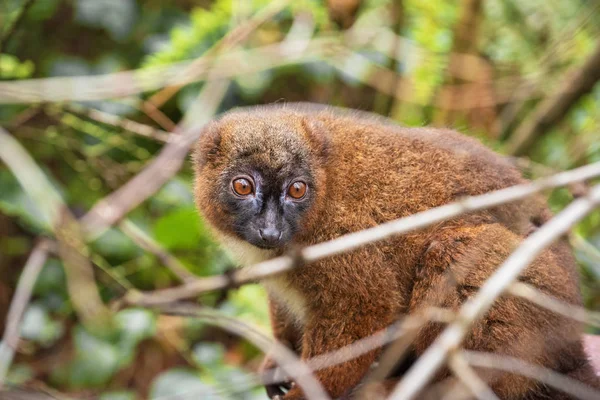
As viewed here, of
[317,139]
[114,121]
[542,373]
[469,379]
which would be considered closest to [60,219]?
[317,139]

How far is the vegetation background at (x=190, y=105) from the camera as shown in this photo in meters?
7.41

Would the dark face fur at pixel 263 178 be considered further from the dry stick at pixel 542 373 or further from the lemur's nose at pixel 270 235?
the dry stick at pixel 542 373

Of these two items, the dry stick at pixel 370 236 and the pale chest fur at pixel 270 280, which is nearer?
the dry stick at pixel 370 236

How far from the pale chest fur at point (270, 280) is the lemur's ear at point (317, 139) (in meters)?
0.87

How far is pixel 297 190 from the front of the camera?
16.6 ft

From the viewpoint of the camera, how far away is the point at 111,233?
780 centimetres

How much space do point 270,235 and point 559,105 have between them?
5.09 m

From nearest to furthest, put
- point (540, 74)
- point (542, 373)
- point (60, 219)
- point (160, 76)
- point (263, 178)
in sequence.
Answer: point (60, 219) < point (542, 373) < point (263, 178) < point (160, 76) < point (540, 74)

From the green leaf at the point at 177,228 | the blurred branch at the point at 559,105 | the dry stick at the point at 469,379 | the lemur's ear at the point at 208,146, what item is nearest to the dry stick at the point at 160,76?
the lemur's ear at the point at 208,146

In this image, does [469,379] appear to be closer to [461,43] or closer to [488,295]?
[488,295]

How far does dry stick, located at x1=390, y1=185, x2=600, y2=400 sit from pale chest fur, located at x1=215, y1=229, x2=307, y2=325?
108 inches

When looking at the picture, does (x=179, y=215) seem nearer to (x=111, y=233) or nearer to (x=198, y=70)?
(x=111, y=233)

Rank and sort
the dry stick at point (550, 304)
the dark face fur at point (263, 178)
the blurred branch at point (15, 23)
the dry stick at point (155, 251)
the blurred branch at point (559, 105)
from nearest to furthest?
the dry stick at point (550, 304) < the dry stick at point (155, 251) < the dark face fur at point (263, 178) < the blurred branch at point (15, 23) < the blurred branch at point (559, 105)

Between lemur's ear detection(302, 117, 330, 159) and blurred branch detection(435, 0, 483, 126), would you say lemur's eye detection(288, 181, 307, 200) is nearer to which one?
lemur's ear detection(302, 117, 330, 159)
